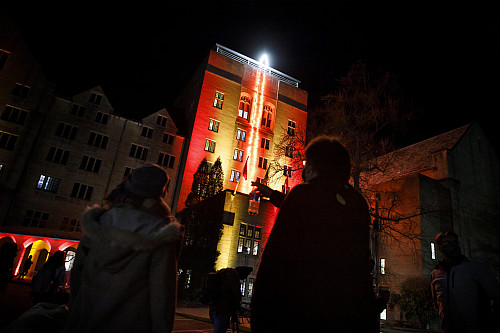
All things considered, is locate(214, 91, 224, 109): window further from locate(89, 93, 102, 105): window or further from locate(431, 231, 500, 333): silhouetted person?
locate(431, 231, 500, 333): silhouetted person

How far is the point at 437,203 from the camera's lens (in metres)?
26.3

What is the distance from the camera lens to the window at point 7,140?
26516 mm

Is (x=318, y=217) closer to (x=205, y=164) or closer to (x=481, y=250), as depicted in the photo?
(x=205, y=164)

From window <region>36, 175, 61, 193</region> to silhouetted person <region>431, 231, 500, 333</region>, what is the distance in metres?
32.4

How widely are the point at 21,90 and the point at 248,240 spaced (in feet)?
92.2

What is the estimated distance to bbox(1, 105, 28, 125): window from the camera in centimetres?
2722

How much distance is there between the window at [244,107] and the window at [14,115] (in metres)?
23.9

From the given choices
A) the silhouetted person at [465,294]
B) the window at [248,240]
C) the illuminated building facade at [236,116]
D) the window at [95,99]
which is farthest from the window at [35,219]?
the silhouetted person at [465,294]

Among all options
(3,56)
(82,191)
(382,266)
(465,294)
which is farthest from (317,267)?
(3,56)

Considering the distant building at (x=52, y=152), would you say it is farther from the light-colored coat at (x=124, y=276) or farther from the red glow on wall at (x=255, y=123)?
the light-colored coat at (x=124, y=276)

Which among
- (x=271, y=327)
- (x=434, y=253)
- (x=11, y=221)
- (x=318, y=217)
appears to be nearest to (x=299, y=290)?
(x=271, y=327)

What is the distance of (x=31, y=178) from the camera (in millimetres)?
26672

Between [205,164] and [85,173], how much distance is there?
1265 centimetres

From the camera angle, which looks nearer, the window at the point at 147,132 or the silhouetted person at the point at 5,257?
the silhouetted person at the point at 5,257
